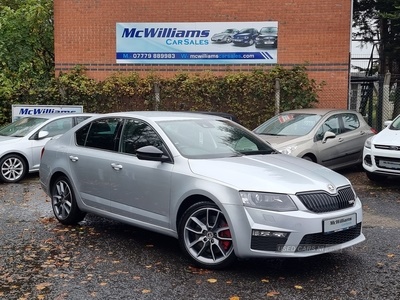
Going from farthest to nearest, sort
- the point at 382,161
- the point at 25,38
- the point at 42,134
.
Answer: the point at 25,38 < the point at 42,134 < the point at 382,161

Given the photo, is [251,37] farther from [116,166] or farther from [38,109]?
[116,166]

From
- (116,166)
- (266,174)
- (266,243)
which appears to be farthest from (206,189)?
(116,166)

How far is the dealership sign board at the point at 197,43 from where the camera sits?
16.5 m

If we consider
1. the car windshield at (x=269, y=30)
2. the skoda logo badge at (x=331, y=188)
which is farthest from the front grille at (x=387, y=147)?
the car windshield at (x=269, y=30)

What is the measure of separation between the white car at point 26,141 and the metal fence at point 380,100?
8545 mm

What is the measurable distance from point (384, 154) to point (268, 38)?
7401 mm

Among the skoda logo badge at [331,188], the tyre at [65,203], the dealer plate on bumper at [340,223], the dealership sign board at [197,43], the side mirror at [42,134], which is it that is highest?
the dealership sign board at [197,43]

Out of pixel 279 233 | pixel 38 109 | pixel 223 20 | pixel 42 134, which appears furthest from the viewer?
pixel 223 20

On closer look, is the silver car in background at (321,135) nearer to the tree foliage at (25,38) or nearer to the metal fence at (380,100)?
the metal fence at (380,100)

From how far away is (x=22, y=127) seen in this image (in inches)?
484

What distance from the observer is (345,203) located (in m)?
5.51

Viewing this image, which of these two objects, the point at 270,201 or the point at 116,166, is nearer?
the point at 270,201

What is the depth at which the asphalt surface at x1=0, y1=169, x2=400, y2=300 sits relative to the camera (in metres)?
4.91

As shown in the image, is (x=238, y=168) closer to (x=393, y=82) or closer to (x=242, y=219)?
(x=242, y=219)
